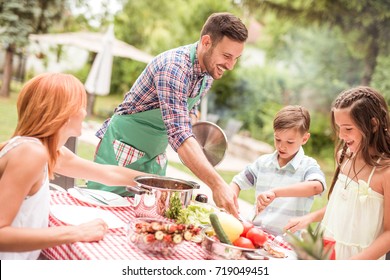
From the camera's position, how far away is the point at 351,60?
31.7 ft

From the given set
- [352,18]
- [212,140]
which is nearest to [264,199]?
[212,140]

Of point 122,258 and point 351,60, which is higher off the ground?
point 351,60

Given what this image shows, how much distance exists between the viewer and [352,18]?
928cm

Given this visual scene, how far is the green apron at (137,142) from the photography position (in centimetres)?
245

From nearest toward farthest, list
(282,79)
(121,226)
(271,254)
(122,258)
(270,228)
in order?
(122,258), (271,254), (121,226), (270,228), (282,79)

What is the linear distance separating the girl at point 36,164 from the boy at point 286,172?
40.0 inches

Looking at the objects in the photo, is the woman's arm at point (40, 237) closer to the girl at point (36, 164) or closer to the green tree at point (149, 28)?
the girl at point (36, 164)

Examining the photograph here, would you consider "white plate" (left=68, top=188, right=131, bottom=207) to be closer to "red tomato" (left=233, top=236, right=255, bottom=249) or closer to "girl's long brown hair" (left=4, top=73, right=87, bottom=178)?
"girl's long brown hair" (left=4, top=73, right=87, bottom=178)

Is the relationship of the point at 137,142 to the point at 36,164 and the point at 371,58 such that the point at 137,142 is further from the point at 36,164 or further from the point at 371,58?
the point at 371,58

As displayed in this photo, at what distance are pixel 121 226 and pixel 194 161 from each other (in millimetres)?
394

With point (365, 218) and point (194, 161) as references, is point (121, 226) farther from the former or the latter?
point (365, 218)

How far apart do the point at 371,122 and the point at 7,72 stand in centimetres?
828

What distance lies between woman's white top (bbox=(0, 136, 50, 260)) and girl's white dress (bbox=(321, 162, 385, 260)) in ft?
3.70

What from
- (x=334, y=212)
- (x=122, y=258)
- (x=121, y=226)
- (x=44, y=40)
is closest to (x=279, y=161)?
(x=334, y=212)
